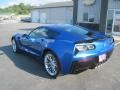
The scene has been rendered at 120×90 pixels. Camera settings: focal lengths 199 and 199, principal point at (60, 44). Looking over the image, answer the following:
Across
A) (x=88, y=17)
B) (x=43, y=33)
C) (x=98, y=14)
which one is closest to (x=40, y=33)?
(x=43, y=33)

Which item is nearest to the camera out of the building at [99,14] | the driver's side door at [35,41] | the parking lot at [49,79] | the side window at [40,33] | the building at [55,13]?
the parking lot at [49,79]

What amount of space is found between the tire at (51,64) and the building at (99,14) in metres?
12.0

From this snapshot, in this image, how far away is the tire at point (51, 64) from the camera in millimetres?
5482

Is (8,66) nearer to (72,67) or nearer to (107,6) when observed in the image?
(72,67)

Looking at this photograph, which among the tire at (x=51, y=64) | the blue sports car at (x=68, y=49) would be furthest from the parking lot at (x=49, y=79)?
the blue sports car at (x=68, y=49)

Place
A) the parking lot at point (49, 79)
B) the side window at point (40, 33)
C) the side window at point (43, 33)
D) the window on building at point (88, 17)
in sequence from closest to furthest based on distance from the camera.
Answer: the parking lot at point (49, 79) → the side window at point (43, 33) → the side window at point (40, 33) → the window on building at point (88, 17)

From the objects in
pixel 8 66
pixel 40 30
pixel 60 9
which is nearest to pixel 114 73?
pixel 40 30

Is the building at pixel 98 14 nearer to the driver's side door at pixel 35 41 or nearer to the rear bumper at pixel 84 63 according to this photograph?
the driver's side door at pixel 35 41

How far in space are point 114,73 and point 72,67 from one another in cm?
160

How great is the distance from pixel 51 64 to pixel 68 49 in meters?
0.94

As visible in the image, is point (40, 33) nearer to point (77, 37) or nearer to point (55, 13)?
point (77, 37)

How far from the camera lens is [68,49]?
5.09m

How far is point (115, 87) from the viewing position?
4.89m

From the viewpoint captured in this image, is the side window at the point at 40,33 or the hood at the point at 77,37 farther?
the side window at the point at 40,33
